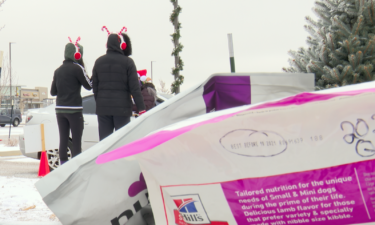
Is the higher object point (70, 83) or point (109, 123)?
point (70, 83)

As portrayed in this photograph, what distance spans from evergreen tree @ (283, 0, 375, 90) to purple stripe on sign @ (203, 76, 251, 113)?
8.98 feet

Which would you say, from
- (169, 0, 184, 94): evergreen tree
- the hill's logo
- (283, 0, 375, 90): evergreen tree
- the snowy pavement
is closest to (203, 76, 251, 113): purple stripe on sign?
the hill's logo

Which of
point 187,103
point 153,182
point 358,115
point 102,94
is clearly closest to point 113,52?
point 102,94

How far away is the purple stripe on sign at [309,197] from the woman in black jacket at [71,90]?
3.79 metres

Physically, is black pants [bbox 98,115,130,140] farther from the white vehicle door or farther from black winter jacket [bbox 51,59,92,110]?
the white vehicle door

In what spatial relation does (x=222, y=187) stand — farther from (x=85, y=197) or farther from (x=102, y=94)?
(x=102, y=94)

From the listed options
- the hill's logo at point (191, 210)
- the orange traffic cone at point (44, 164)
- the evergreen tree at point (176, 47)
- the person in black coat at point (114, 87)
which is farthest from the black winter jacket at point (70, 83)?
the evergreen tree at point (176, 47)

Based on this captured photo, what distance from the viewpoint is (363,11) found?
5094 mm

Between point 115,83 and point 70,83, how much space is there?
0.77 m

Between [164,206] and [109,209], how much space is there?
2.10 feet

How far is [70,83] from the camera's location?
4.98 m

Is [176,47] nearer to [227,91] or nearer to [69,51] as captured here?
[69,51]

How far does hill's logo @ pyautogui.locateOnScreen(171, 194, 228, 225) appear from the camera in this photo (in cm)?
154

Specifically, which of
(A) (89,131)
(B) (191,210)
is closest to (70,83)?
(A) (89,131)
